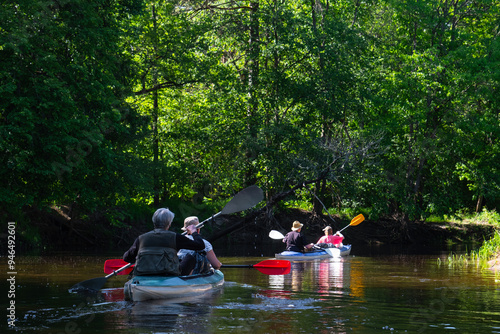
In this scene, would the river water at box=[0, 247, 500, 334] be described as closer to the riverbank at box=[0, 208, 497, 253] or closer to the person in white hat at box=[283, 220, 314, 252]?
the person in white hat at box=[283, 220, 314, 252]

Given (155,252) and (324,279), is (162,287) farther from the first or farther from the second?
(324,279)

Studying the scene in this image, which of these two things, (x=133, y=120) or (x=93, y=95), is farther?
(x=133, y=120)

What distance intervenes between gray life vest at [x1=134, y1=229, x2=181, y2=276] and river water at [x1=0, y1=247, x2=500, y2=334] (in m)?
0.48

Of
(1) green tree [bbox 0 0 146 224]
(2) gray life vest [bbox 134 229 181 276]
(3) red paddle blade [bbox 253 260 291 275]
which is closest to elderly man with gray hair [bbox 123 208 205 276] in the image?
(2) gray life vest [bbox 134 229 181 276]

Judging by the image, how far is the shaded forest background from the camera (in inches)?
896

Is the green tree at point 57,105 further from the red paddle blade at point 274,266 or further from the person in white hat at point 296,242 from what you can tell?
the red paddle blade at point 274,266

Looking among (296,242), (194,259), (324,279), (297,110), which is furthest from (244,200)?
(297,110)

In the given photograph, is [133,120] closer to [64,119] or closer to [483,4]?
[64,119]

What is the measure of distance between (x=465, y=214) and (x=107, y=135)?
20.7 m

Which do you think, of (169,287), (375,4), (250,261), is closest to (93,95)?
(250,261)

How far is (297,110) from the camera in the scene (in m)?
26.7

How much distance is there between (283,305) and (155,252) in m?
1.90

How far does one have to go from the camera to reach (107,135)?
18906 mm

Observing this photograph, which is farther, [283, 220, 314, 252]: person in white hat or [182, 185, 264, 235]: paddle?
[283, 220, 314, 252]: person in white hat
